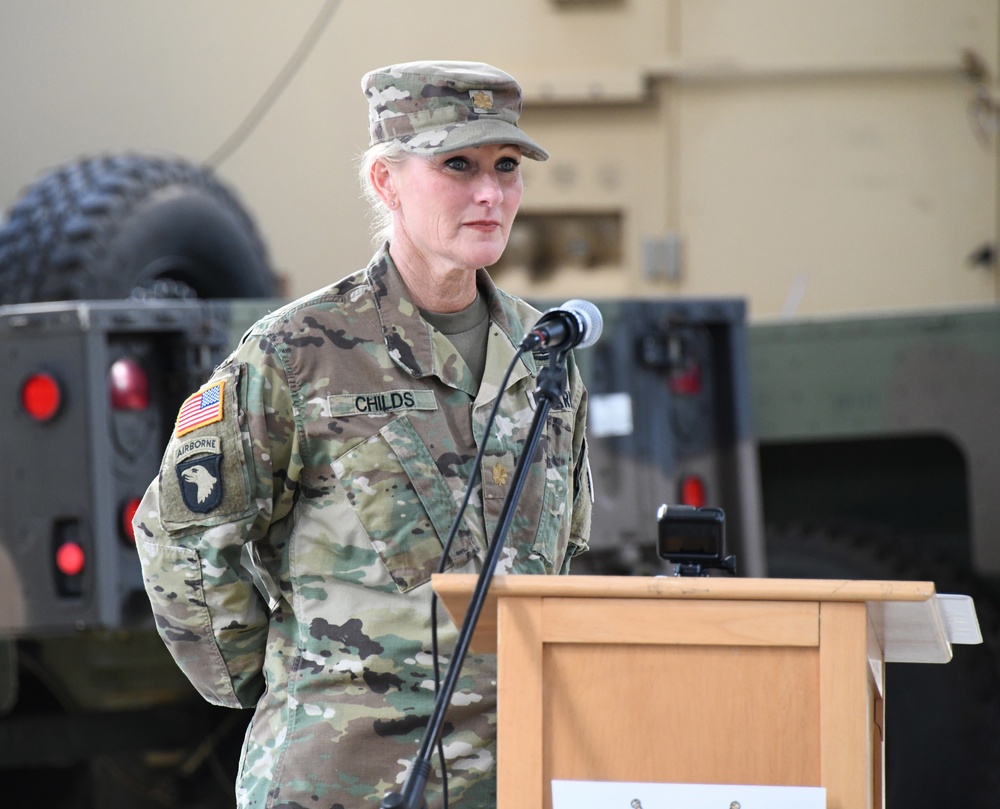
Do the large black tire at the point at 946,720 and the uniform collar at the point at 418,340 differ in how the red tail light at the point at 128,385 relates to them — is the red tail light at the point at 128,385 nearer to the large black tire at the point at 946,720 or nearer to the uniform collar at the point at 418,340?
the uniform collar at the point at 418,340

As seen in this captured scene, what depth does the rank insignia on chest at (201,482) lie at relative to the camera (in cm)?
198

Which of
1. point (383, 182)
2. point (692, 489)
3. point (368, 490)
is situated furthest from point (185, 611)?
point (692, 489)

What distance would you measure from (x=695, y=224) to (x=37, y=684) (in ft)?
7.98

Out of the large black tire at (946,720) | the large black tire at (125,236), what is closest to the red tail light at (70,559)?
the large black tire at (125,236)

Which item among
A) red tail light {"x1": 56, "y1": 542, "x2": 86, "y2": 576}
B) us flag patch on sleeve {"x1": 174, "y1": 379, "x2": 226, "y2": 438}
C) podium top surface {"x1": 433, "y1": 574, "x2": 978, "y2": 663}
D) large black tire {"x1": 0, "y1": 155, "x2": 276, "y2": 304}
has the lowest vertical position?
podium top surface {"x1": 433, "y1": 574, "x2": 978, "y2": 663}

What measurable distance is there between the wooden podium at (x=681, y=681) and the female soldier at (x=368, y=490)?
13.4 inches

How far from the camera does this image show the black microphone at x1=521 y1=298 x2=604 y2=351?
5.70 feet

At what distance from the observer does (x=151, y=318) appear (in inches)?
136

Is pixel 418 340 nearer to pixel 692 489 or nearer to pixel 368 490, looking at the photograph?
pixel 368 490

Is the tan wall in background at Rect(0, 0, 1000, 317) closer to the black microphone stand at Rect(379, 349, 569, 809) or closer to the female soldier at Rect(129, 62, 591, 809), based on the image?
the female soldier at Rect(129, 62, 591, 809)

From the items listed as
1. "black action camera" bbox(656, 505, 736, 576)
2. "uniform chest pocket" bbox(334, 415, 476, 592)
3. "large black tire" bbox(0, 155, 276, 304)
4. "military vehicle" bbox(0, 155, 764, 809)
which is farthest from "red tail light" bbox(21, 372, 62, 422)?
"black action camera" bbox(656, 505, 736, 576)

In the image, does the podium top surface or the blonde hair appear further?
the blonde hair

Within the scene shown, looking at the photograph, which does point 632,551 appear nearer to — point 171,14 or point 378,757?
point 378,757

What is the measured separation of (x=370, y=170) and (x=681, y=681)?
87cm
